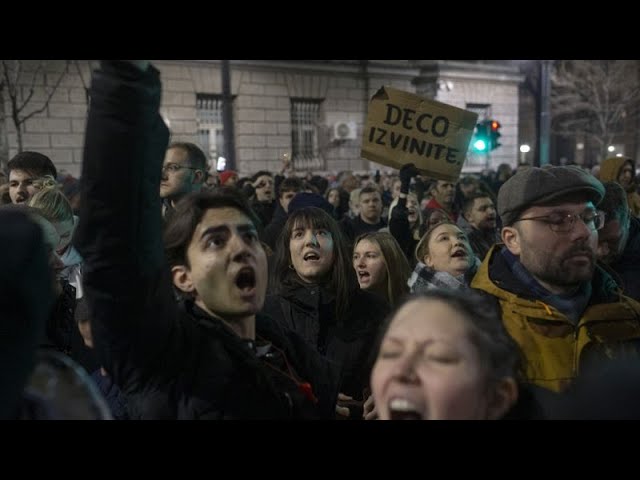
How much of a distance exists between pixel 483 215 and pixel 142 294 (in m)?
4.44

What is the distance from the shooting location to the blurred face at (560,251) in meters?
2.38

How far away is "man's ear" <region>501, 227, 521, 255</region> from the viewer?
8.31ft

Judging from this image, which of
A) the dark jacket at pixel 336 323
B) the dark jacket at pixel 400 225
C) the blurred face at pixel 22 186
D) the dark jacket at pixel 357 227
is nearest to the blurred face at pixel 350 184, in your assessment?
the dark jacket at pixel 357 227

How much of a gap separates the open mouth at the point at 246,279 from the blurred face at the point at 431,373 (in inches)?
21.0

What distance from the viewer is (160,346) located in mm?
1695

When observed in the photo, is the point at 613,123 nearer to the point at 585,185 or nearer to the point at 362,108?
the point at 362,108

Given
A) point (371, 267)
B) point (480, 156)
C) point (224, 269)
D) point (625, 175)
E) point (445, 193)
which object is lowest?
point (371, 267)

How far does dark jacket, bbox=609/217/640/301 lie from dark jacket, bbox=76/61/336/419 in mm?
2185

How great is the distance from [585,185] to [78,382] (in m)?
1.91

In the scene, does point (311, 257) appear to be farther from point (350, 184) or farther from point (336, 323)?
point (350, 184)

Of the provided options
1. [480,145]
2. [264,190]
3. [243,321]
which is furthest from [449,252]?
[480,145]

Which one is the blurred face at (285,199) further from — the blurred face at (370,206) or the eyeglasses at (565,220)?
the eyeglasses at (565,220)

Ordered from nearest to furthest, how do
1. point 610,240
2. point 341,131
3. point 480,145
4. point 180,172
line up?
point 610,240 < point 180,172 < point 480,145 < point 341,131

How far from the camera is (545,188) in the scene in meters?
2.42
